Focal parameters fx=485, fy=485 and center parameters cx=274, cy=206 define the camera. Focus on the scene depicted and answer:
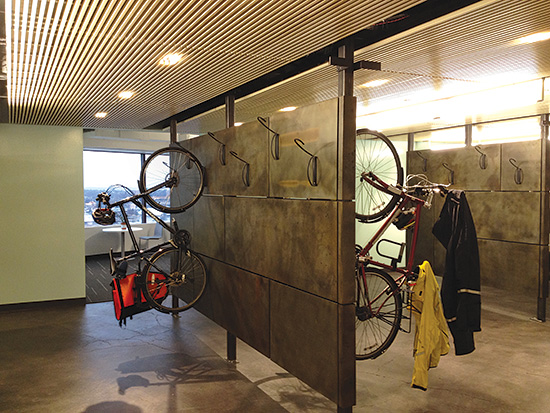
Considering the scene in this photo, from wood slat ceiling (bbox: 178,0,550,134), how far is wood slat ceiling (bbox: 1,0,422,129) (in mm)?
435

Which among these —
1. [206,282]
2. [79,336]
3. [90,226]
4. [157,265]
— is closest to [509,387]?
[206,282]

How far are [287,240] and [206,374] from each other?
1.56 m

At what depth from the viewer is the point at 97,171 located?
11.3 meters

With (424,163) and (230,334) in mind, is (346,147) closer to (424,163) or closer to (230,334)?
(230,334)

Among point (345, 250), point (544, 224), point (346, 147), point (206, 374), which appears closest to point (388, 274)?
point (345, 250)

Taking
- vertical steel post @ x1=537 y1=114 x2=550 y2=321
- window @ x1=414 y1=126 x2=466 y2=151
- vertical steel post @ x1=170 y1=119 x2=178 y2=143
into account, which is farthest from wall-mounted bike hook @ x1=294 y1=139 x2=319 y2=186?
window @ x1=414 y1=126 x2=466 y2=151

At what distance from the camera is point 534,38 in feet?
9.46

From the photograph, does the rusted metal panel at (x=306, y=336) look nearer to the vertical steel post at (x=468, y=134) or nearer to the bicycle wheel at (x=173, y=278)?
the bicycle wheel at (x=173, y=278)

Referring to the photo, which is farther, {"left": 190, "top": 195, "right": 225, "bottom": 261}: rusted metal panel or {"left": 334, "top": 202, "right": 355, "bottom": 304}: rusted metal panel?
{"left": 190, "top": 195, "right": 225, "bottom": 261}: rusted metal panel

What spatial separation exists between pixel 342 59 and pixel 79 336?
402cm

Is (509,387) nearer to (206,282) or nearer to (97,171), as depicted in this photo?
(206,282)

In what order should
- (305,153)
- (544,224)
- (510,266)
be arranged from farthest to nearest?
(510,266), (544,224), (305,153)

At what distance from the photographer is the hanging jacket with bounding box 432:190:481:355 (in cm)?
321

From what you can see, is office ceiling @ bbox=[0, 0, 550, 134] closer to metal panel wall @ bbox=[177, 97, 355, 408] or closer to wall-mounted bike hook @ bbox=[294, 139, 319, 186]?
metal panel wall @ bbox=[177, 97, 355, 408]
